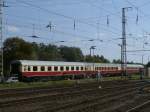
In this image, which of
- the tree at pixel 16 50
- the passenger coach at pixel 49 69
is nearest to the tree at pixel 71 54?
the tree at pixel 16 50

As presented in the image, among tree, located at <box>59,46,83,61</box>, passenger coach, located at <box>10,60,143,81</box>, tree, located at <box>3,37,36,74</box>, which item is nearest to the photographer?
passenger coach, located at <box>10,60,143,81</box>

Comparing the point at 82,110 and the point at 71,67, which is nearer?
the point at 82,110

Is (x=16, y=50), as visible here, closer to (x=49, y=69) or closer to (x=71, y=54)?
(x=49, y=69)

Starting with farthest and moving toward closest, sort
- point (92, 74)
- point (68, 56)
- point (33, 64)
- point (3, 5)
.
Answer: point (68, 56) < point (92, 74) < point (33, 64) < point (3, 5)

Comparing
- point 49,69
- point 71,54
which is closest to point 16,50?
point 49,69

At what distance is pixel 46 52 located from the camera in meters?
136

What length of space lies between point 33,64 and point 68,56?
10715 centimetres

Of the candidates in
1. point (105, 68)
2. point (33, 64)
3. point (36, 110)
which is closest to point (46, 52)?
point (105, 68)

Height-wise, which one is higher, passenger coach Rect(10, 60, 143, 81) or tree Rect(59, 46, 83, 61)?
tree Rect(59, 46, 83, 61)

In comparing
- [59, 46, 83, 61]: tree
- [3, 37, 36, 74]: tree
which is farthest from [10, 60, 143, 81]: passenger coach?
[59, 46, 83, 61]: tree

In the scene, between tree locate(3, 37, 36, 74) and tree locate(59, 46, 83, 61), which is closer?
tree locate(3, 37, 36, 74)

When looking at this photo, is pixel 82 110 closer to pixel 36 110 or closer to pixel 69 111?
pixel 69 111

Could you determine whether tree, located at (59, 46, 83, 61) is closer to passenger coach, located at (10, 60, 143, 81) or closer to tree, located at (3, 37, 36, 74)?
tree, located at (3, 37, 36, 74)

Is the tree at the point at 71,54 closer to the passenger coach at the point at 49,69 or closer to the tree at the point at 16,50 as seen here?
the tree at the point at 16,50
